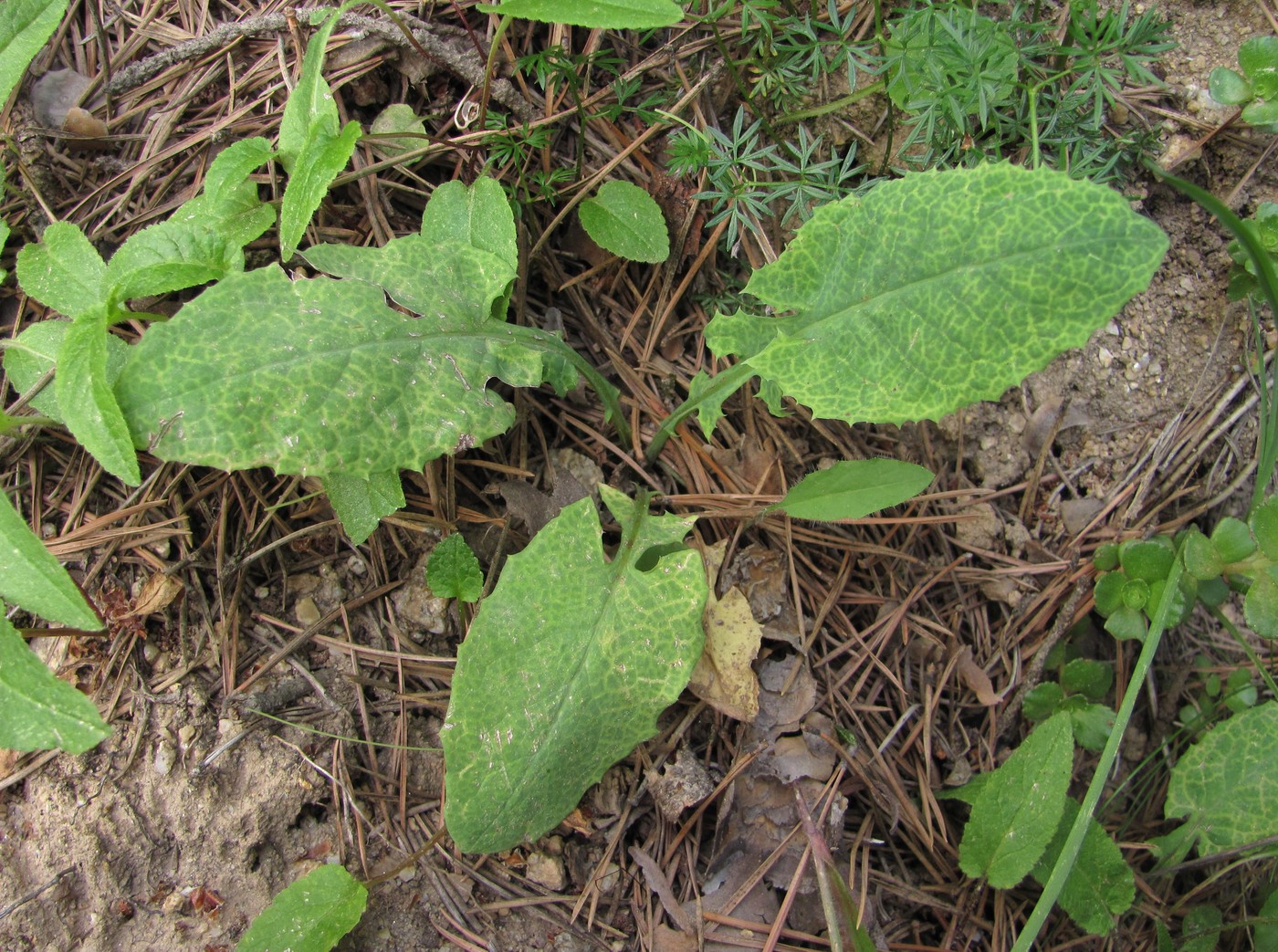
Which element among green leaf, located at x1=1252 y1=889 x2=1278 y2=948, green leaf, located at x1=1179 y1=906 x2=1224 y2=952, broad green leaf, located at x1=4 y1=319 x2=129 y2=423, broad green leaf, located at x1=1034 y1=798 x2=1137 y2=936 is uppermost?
broad green leaf, located at x1=4 y1=319 x2=129 y2=423

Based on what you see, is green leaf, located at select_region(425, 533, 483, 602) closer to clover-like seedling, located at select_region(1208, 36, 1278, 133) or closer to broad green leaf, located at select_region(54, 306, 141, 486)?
broad green leaf, located at select_region(54, 306, 141, 486)

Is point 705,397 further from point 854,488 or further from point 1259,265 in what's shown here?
point 1259,265

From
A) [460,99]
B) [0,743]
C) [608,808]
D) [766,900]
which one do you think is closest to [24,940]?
[0,743]

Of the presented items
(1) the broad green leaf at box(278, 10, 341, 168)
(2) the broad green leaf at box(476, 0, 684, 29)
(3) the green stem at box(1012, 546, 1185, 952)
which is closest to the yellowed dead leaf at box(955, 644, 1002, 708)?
(3) the green stem at box(1012, 546, 1185, 952)

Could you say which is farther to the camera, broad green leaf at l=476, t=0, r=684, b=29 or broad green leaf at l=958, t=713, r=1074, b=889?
broad green leaf at l=958, t=713, r=1074, b=889

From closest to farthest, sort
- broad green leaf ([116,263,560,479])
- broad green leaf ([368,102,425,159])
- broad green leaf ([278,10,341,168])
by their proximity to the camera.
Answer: broad green leaf ([116,263,560,479]) < broad green leaf ([278,10,341,168]) < broad green leaf ([368,102,425,159])

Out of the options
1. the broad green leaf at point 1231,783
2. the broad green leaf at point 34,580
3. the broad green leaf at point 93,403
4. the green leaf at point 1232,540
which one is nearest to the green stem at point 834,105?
the green leaf at point 1232,540

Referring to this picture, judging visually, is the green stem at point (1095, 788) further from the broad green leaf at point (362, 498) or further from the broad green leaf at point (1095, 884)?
the broad green leaf at point (362, 498)

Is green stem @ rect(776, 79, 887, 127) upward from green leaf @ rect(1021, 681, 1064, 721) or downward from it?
upward
